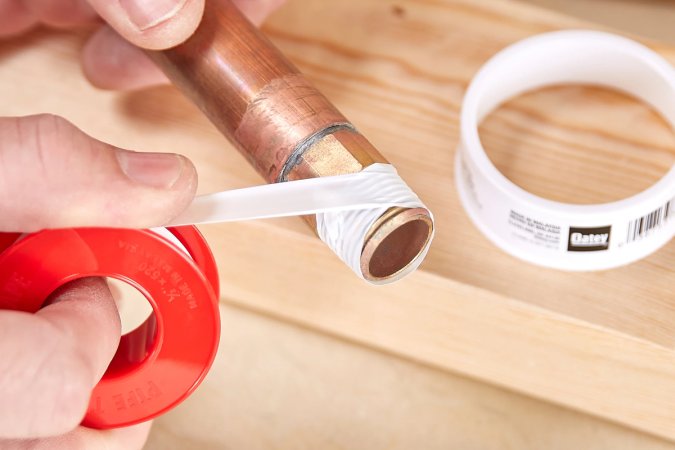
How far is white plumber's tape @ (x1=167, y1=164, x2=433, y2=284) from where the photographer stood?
545 mm

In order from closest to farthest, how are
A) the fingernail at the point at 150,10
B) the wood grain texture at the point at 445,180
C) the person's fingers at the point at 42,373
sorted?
the person's fingers at the point at 42,373 < the fingernail at the point at 150,10 < the wood grain texture at the point at 445,180

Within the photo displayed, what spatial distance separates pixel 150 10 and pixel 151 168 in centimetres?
14

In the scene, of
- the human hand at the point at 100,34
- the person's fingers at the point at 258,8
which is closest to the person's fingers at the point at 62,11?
the human hand at the point at 100,34

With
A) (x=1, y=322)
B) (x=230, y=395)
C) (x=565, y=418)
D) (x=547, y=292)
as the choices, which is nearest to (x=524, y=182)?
(x=547, y=292)

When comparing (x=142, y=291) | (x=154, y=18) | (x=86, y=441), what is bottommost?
(x=86, y=441)

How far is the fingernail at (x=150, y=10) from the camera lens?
61 centimetres

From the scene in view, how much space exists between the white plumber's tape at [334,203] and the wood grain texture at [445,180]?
0.16 m

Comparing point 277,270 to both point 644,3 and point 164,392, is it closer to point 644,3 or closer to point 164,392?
point 164,392

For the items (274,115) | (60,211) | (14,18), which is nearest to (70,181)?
(60,211)

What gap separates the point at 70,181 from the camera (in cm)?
51

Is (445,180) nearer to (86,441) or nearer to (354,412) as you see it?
(354,412)

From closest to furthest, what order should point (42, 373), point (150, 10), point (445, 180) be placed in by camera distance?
1. point (42, 373)
2. point (150, 10)
3. point (445, 180)

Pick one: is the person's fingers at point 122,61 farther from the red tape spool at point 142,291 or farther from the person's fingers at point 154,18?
the red tape spool at point 142,291

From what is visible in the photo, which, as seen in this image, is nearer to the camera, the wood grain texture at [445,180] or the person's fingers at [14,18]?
the wood grain texture at [445,180]
